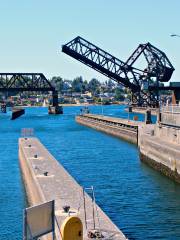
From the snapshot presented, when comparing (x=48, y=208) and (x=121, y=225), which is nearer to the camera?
(x=48, y=208)

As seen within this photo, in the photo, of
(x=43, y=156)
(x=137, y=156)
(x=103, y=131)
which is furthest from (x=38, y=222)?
(x=103, y=131)

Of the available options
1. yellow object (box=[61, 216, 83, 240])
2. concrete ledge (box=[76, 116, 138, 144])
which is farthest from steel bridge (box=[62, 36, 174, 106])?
yellow object (box=[61, 216, 83, 240])

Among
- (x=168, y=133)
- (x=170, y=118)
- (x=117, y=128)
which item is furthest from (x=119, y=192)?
(x=117, y=128)

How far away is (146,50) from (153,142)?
296ft

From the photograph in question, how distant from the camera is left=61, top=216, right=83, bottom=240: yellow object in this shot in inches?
538

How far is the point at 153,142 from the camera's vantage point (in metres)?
44.9

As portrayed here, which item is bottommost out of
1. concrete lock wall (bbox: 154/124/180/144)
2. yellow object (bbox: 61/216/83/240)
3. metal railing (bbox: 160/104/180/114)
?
concrete lock wall (bbox: 154/124/180/144)

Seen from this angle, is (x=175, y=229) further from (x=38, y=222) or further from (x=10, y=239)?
(x=38, y=222)

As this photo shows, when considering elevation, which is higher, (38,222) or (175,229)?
(38,222)

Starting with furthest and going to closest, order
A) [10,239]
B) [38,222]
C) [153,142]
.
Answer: [153,142], [10,239], [38,222]

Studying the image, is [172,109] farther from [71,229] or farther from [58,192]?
[71,229]

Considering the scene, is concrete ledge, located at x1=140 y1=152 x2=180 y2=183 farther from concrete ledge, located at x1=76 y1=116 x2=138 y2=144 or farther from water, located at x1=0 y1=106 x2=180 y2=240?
concrete ledge, located at x1=76 y1=116 x2=138 y2=144

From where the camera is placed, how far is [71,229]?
1381 cm

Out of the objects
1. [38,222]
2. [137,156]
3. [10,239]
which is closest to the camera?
[38,222]
